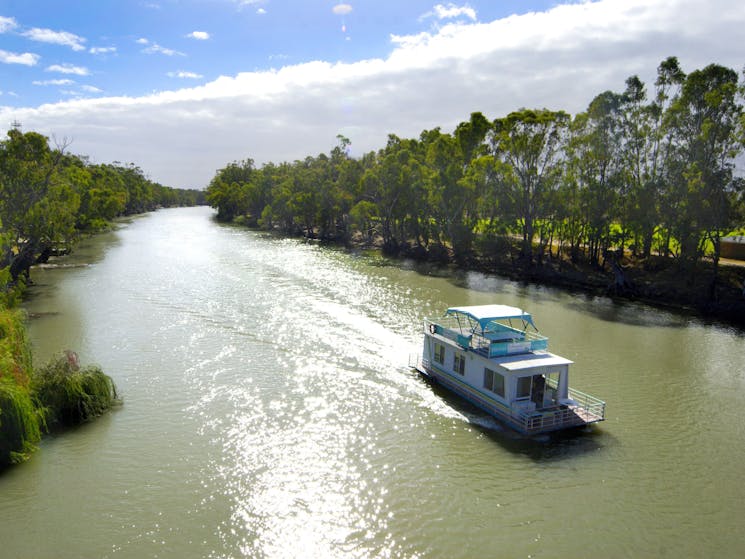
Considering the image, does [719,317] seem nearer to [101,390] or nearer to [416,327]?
[416,327]

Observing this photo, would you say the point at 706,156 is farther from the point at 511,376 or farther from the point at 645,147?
the point at 511,376

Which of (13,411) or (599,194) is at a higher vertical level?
(599,194)

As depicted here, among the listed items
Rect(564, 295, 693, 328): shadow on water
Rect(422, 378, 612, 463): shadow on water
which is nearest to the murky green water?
Rect(422, 378, 612, 463): shadow on water

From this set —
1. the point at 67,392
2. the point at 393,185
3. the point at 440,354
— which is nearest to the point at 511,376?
the point at 440,354

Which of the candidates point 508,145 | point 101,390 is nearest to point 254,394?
point 101,390

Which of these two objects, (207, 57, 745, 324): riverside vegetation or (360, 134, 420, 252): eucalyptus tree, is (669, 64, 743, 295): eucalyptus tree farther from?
(360, 134, 420, 252): eucalyptus tree

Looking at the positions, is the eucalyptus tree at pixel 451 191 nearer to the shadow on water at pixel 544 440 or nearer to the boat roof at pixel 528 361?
the boat roof at pixel 528 361
